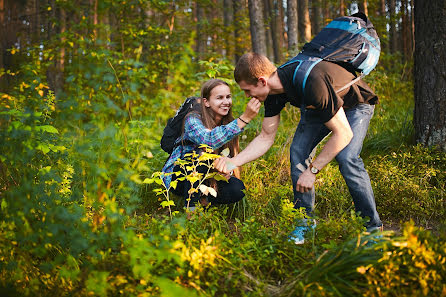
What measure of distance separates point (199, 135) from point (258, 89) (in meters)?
0.73

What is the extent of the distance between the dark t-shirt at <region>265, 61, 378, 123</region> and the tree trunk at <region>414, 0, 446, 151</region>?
5.26ft

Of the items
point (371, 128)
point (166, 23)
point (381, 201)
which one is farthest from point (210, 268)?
point (166, 23)

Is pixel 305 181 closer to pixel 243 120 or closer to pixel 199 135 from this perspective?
pixel 243 120

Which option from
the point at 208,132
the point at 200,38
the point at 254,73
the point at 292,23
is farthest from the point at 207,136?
the point at 200,38

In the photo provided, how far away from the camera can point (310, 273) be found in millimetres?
2121

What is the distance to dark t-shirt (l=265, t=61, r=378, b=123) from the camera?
243cm

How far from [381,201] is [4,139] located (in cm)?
330

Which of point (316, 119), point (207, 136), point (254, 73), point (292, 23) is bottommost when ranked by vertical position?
point (207, 136)

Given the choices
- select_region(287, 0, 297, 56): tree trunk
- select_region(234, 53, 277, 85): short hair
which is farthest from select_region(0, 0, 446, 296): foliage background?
select_region(287, 0, 297, 56): tree trunk

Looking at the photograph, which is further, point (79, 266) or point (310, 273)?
point (79, 266)

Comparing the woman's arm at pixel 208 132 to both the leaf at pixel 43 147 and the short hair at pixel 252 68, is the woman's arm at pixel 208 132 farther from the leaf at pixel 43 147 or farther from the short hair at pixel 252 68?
the leaf at pixel 43 147

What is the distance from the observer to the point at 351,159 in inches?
109

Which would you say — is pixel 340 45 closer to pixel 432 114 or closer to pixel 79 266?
pixel 432 114

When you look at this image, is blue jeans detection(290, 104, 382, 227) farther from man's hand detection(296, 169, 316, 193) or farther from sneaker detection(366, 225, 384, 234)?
man's hand detection(296, 169, 316, 193)
